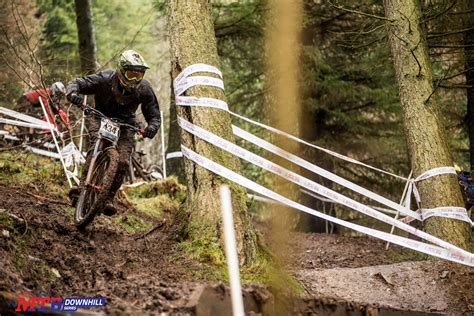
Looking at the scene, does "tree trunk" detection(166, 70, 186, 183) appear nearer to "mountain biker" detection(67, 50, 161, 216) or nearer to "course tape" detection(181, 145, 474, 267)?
"mountain biker" detection(67, 50, 161, 216)

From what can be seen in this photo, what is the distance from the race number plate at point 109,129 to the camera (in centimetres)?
687

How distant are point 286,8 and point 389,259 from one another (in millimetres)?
4937

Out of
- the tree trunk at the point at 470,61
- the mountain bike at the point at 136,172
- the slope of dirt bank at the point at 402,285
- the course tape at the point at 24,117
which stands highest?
the tree trunk at the point at 470,61

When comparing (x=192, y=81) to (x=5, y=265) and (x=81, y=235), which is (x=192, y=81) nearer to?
(x=81, y=235)

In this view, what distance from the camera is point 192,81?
6543 mm

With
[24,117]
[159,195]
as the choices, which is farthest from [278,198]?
[24,117]

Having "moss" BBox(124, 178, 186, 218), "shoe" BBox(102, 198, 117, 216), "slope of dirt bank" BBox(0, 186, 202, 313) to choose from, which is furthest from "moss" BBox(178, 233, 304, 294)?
"moss" BBox(124, 178, 186, 218)

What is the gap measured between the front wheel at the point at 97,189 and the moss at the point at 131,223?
1016mm

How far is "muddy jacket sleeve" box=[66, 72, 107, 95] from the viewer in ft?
22.3

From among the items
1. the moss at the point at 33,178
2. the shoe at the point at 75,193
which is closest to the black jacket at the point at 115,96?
the shoe at the point at 75,193

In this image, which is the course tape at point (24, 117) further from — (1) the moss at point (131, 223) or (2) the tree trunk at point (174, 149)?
(2) the tree trunk at point (174, 149)

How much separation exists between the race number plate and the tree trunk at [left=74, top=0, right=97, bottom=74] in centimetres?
579

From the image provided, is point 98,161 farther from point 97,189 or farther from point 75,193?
point 75,193

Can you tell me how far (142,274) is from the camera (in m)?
5.54
